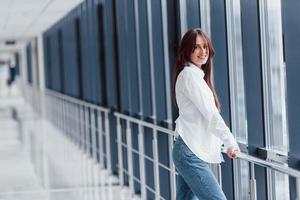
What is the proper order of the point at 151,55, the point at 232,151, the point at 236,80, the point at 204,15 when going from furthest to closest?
the point at 151,55 < the point at 204,15 < the point at 236,80 < the point at 232,151

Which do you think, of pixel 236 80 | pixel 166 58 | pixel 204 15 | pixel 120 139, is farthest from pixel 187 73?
pixel 120 139

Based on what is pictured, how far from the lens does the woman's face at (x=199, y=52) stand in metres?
1.76

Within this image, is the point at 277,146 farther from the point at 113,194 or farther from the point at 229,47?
the point at 113,194

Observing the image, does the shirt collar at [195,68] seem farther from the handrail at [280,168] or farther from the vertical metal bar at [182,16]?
the vertical metal bar at [182,16]

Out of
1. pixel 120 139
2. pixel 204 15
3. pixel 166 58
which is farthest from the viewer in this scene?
pixel 120 139

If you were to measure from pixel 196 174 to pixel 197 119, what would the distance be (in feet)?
0.48

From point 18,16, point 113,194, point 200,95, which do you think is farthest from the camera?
point 18,16

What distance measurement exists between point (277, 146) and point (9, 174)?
10.5 feet

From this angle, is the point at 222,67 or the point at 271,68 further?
the point at 222,67

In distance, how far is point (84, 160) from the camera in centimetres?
523

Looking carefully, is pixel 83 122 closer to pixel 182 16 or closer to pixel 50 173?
pixel 50 173

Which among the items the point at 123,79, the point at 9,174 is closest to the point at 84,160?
the point at 9,174

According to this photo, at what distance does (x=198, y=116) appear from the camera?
5.83 ft

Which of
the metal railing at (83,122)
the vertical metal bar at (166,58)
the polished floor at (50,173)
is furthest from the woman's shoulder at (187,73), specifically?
the metal railing at (83,122)
